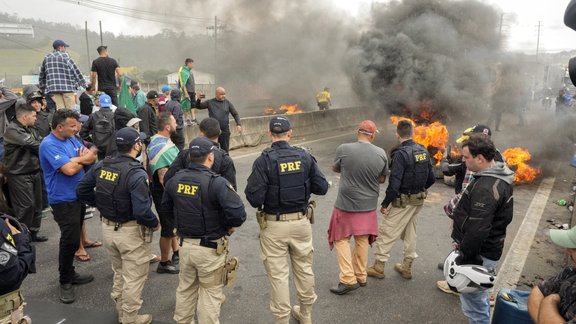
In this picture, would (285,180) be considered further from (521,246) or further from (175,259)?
(521,246)

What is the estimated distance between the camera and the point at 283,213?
3.62 m

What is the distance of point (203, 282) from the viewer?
130 inches

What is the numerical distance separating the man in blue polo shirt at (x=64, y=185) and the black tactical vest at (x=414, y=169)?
11.8 ft

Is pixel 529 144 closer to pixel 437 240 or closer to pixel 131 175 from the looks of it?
pixel 437 240

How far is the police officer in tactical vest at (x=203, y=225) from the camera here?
10.5ft

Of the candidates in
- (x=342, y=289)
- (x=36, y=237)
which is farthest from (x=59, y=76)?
(x=342, y=289)

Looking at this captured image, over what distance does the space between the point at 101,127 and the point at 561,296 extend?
5.84 metres

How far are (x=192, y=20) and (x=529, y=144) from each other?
72.3 ft

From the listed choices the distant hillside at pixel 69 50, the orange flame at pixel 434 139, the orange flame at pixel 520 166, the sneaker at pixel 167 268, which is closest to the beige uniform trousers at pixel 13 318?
the sneaker at pixel 167 268

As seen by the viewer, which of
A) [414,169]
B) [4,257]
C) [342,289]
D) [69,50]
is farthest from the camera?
[69,50]

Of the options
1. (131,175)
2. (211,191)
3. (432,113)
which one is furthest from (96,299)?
(432,113)

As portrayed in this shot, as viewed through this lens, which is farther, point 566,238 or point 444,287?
point 444,287

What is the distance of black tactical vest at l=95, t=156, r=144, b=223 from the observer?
3.54 m

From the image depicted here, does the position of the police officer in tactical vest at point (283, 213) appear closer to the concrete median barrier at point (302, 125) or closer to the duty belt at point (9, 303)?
the duty belt at point (9, 303)
